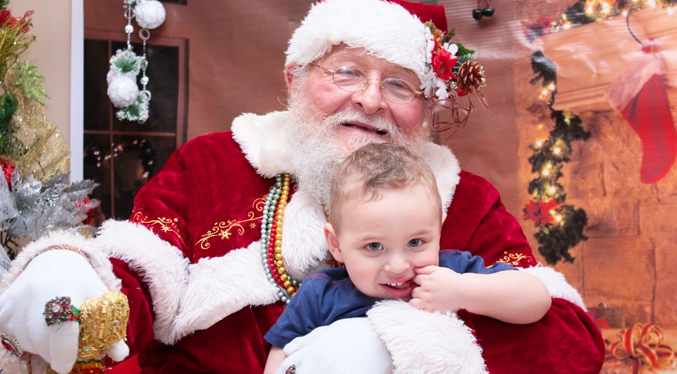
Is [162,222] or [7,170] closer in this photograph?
[162,222]

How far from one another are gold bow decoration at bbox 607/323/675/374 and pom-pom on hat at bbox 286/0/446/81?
1.53 m

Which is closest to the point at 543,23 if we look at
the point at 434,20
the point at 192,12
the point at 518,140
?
the point at 518,140

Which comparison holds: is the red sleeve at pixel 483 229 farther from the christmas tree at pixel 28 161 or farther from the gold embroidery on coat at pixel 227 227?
the christmas tree at pixel 28 161

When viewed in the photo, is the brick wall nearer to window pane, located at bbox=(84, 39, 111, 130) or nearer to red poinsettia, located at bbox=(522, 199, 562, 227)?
red poinsettia, located at bbox=(522, 199, 562, 227)

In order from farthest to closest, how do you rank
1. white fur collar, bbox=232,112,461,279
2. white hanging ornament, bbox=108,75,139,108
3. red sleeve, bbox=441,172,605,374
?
white hanging ornament, bbox=108,75,139,108 → white fur collar, bbox=232,112,461,279 → red sleeve, bbox=441,172,605,374

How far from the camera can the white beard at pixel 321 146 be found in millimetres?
1915

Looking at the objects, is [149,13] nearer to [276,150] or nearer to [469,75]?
[276,150]

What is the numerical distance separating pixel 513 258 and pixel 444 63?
67 cm

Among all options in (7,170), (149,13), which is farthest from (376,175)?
(149,13)

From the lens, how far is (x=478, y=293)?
147cm

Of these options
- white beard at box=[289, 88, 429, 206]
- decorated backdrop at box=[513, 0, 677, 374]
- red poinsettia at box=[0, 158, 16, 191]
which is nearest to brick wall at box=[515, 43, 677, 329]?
decorated backdrop at box=[513, 0, 677, 374]

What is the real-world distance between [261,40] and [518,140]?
1.30 metres

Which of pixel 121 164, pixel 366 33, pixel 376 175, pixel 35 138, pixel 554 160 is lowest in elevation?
pixel 121 164

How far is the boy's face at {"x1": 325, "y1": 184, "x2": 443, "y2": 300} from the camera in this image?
1417mm
